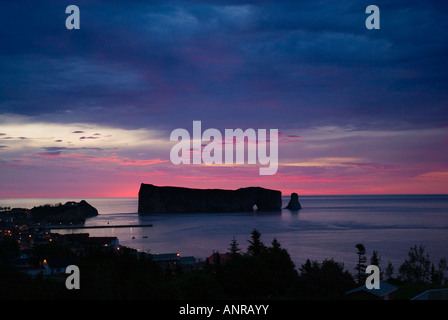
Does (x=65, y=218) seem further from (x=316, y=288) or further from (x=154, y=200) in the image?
(x=316, y=288)

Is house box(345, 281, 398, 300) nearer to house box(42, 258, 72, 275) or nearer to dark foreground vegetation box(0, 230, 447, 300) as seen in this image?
dark foreground vegetation box(0, 230, 447, 300)

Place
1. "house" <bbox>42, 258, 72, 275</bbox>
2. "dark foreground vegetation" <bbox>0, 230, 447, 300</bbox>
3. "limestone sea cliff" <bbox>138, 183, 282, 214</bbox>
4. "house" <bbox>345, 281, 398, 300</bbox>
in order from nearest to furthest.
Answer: "dark foreground vegetation" <bbox>0, 230, 447, 300</bbox>, "house" <bbox>345, 281, 398, 300</bbox>, "house" <bbox>42, 258, 72, 275</bbox>, "limestone sea cliff" <bbox>138, 183, 282, 214</bbox>

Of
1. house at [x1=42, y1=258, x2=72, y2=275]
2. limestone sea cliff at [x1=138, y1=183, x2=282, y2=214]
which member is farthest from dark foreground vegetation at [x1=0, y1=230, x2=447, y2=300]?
limestone sea cliff at [x1=138, y1=183, x2=282, y2=214]

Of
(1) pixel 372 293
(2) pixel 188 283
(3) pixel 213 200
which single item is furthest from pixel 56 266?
(3) pixel 213 200

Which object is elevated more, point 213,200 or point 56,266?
point 213,200

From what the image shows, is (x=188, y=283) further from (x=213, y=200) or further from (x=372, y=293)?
(x=213, y=200)

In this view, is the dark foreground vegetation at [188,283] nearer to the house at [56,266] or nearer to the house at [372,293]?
the house at [372,293]

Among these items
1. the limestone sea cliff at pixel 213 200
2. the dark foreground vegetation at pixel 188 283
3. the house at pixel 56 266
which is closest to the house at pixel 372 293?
the dark foreground vegetation at pixel 188 283

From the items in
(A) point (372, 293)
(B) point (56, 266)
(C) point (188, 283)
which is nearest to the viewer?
(A) point (372, 293)

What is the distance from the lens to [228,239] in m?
68.8

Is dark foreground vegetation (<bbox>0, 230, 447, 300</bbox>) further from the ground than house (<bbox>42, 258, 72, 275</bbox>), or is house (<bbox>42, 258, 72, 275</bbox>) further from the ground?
dark foreground vegetation (<bbox>0, 230, 447, 300</bbox>)

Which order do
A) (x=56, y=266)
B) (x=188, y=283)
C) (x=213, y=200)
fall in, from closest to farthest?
(x=188, y=283) < (x=56, y=266) < (x=213, y=200)
